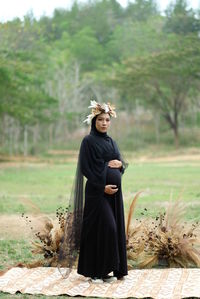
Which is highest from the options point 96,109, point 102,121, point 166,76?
point 166,76

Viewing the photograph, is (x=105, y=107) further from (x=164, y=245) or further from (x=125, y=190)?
(x=125, y=190)

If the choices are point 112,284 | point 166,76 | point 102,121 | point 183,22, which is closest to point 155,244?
point 112,284

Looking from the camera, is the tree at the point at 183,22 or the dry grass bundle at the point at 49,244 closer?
the dry grass bundle at the point at 49,244

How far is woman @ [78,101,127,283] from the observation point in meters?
6.00


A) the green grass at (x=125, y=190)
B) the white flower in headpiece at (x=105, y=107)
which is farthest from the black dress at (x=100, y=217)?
the green grass at (x=125, y=190)

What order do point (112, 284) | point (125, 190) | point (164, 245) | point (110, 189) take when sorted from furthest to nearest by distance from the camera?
1. point (125, 190)
2. point (164, 245)
3. point (110, 189)
4. point (112, 284)

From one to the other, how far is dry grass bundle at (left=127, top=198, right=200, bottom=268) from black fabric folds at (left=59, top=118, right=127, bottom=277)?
0.83m

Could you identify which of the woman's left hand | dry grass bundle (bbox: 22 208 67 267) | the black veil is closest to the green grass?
dry grass bundle (bbox: 22 208 67 267)

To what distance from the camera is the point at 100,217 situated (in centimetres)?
604

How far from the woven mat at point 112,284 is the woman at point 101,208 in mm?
183

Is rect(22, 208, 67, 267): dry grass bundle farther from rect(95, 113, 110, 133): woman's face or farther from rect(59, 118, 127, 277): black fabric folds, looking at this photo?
rect(95, 113, 110, 133): woman's face

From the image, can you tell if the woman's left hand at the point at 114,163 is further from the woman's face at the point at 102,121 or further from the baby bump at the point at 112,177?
the woman's face at the point at 102,121

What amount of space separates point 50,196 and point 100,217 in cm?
944

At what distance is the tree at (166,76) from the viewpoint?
38.5 meters
